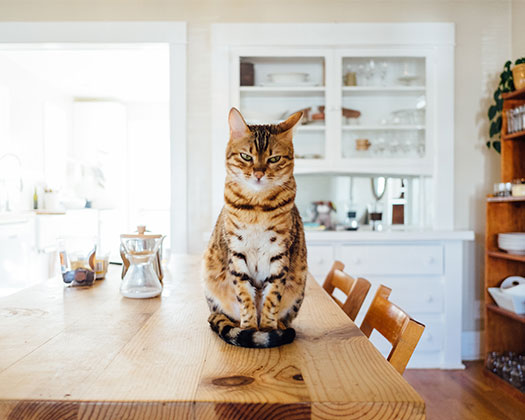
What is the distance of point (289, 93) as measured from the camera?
10.3 feet

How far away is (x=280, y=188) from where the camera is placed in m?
0.80

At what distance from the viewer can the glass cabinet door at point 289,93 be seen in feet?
10.0

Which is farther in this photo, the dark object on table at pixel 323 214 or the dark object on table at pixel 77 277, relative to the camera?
the dark object on table at pixel 323 214

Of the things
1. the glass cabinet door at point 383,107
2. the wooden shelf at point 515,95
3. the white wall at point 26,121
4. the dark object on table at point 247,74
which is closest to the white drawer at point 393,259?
the glass cabinet door at point 383,107

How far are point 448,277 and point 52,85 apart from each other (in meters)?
5.37

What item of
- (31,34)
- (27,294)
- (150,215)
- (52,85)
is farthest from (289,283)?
(150,215)

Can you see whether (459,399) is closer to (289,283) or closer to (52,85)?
(289,283)

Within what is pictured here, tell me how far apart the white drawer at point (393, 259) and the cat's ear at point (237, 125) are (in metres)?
2.15

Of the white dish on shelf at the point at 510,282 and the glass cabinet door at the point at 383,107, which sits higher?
the glass cabinet door at the point at 383,107

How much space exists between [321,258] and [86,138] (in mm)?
4963

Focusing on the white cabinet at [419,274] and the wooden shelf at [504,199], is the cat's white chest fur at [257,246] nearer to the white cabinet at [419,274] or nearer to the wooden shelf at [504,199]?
the white cabinet at [419,274]

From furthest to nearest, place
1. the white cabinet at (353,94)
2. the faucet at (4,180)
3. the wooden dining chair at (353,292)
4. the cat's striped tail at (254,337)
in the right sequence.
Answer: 1. the faucet at (4,180)
2. the white cabinet at (353,94)
3. the wooden dining chair at (353,292)
4. the cat's striped tail at (254,337)

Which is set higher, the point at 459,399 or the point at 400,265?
the point at 400,265

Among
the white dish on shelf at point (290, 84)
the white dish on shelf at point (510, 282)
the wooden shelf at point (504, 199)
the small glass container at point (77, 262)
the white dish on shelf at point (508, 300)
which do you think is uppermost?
the white dish on shelf at point (290, 84)
